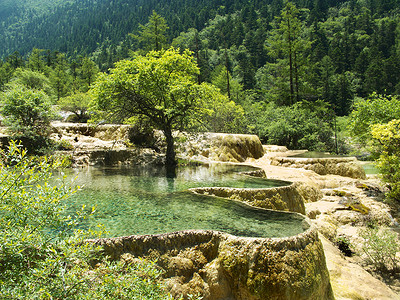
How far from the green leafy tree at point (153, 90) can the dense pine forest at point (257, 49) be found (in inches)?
373

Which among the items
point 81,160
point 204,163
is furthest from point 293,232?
point 81,160

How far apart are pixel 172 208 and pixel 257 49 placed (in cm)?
7513

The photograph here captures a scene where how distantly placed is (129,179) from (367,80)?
58882mm

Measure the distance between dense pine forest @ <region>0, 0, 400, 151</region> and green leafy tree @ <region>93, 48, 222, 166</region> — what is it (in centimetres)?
946

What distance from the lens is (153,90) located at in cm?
1188

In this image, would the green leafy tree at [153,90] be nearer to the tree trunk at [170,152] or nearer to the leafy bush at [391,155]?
the tree trunk at [170,152]

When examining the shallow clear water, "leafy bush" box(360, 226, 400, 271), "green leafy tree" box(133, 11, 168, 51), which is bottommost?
"leafy bush" box(360, 226, 400, 271)

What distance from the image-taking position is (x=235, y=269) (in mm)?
4738

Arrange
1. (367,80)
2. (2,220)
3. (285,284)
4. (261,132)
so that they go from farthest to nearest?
(367,80)
(261,132)
(285,284)
(2,220)

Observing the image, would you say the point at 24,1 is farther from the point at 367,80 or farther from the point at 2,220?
the point at 2,220

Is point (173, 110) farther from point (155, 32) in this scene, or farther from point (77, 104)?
point (155, 32)

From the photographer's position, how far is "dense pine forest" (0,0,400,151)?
100 feet

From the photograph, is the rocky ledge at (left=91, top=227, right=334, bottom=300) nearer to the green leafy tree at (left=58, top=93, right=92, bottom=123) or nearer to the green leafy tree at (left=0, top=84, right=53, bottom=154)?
the green leafy tree at (left=0, top=84, right=53, bottom=154)

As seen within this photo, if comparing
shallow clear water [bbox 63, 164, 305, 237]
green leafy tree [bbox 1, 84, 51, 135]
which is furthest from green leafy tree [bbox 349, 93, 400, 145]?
green leafy tree [bbox 1, 84, 51, 135]
